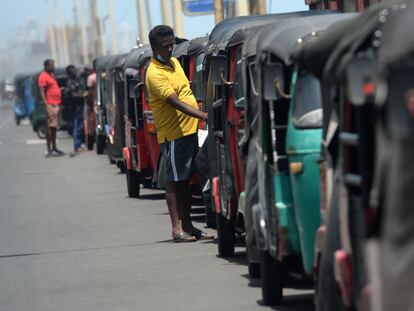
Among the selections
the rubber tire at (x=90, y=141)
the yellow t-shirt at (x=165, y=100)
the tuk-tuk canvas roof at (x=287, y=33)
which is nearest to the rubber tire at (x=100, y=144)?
the rubber tire at (x=90, y=141)

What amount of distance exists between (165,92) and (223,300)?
3718mm

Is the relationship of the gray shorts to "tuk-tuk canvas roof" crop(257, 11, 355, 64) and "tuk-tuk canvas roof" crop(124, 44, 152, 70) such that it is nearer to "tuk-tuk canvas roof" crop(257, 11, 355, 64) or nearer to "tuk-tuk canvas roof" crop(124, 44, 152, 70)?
"tuk-tuk canvas roof" crop(257, 11, 355, 64)

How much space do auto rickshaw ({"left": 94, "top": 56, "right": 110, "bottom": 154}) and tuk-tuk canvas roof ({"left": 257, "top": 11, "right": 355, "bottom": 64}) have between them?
735 inches

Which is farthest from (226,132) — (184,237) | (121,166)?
(121,166)

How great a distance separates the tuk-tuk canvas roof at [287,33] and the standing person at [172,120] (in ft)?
11.0

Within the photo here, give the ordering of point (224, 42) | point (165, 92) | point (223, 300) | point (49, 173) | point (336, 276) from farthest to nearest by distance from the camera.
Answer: point (49, 173) → point (165, 92) → point (224, 42) → point (223, 300) → point (336, 276)

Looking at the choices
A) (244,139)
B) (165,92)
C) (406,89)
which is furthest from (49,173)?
(406,89)

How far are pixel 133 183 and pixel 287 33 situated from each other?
10275mm

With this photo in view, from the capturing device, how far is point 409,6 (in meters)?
5.95

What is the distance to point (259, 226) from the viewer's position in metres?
9.53

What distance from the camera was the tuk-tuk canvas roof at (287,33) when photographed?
930 centimetres

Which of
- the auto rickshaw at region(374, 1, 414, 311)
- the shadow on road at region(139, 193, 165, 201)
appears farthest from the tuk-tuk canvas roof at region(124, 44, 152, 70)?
the auto rickshaw at region(374, 1, 414, 311)

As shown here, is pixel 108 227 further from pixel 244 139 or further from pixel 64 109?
pixel 64 109

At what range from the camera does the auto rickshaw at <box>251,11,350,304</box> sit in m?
8.66
